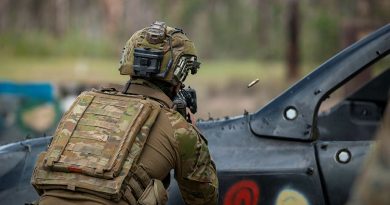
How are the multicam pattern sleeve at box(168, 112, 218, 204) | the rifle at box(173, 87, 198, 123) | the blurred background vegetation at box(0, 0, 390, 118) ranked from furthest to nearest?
1. the blurred background vegetation at box(0, 0, 390, 118)
2. the rifle at box(173, 87, 198, 123)
3. the multicam pattern sleeve at box(168, 112, 218, 204)

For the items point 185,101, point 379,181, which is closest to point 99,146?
point 185,101

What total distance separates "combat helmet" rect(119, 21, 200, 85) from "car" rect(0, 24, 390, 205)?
2.01 feet

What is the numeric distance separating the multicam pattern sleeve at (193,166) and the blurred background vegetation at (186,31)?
15537 millimetres

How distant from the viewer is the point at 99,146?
3637 millimetres

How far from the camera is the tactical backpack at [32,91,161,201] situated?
141 inches

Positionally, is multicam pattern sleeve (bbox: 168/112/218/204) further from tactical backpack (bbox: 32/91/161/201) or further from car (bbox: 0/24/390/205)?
car (bbox: 0/24/390/205)

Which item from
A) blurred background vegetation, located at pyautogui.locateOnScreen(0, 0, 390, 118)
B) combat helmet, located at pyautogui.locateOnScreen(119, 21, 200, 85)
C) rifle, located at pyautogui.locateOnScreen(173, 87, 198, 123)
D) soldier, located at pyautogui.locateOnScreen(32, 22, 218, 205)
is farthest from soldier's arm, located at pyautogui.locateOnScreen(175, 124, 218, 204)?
blurred background vegetation, located at pyautogui.locateOnScreen(0, 0, 390, 118)

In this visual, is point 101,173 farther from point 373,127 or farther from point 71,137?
point 373,127

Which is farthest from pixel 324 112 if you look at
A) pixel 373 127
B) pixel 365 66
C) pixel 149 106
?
pixel 149 106

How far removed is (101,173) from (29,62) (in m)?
18.5

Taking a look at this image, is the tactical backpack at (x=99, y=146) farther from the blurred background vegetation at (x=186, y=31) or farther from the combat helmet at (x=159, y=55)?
the blurred background vegetation at (x=186, y=31)

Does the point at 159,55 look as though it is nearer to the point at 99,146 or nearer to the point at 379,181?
the point at 99,146

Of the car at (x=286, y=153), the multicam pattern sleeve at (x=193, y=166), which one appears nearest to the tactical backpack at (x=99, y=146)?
the multicam pattern sleeve at (x=193, y=166)

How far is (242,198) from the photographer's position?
14.2 ft
